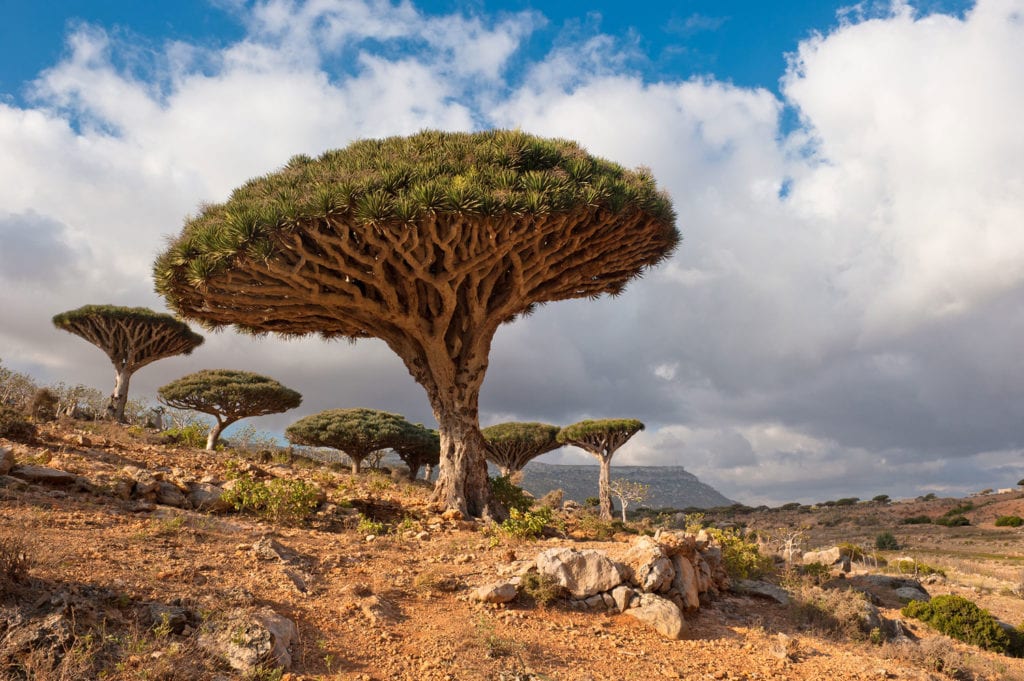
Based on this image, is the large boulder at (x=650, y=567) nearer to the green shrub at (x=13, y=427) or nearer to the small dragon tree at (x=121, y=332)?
the green shrub at (x=13, y=427)

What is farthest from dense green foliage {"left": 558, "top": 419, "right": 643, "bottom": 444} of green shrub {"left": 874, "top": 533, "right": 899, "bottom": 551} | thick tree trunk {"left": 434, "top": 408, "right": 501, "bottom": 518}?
thick tree trunk {"left": 434, "top": 408, "right": 501, "bottom": 518}

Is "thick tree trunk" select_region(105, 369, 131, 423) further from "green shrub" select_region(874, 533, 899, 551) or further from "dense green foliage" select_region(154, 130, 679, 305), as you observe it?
"green shrub" select_region(874, 533, 899, 551)

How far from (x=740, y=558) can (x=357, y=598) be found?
7448 millimetres

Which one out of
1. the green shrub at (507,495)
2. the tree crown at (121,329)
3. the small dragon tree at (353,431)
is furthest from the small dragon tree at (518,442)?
the green shrub at (507,495)

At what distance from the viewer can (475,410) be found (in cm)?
1347

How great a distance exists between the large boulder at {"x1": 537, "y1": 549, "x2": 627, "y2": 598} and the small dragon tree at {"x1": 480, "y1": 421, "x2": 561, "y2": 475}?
28.7m

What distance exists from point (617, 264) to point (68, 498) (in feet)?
36.3

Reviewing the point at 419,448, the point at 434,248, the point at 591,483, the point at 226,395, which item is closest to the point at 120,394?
the point at 226,395

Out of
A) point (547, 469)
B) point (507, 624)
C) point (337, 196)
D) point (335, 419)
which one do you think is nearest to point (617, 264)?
point (337, 196)

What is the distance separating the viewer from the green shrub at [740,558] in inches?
440

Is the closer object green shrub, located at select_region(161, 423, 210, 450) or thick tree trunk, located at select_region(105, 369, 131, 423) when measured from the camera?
green shrub, located at select_region(161, 423, 210, 450)

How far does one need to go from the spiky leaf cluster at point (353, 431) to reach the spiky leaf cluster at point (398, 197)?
853 inches

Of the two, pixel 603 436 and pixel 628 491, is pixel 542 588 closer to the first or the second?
pixel 628 491

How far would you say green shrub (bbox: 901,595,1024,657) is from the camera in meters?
11.4
